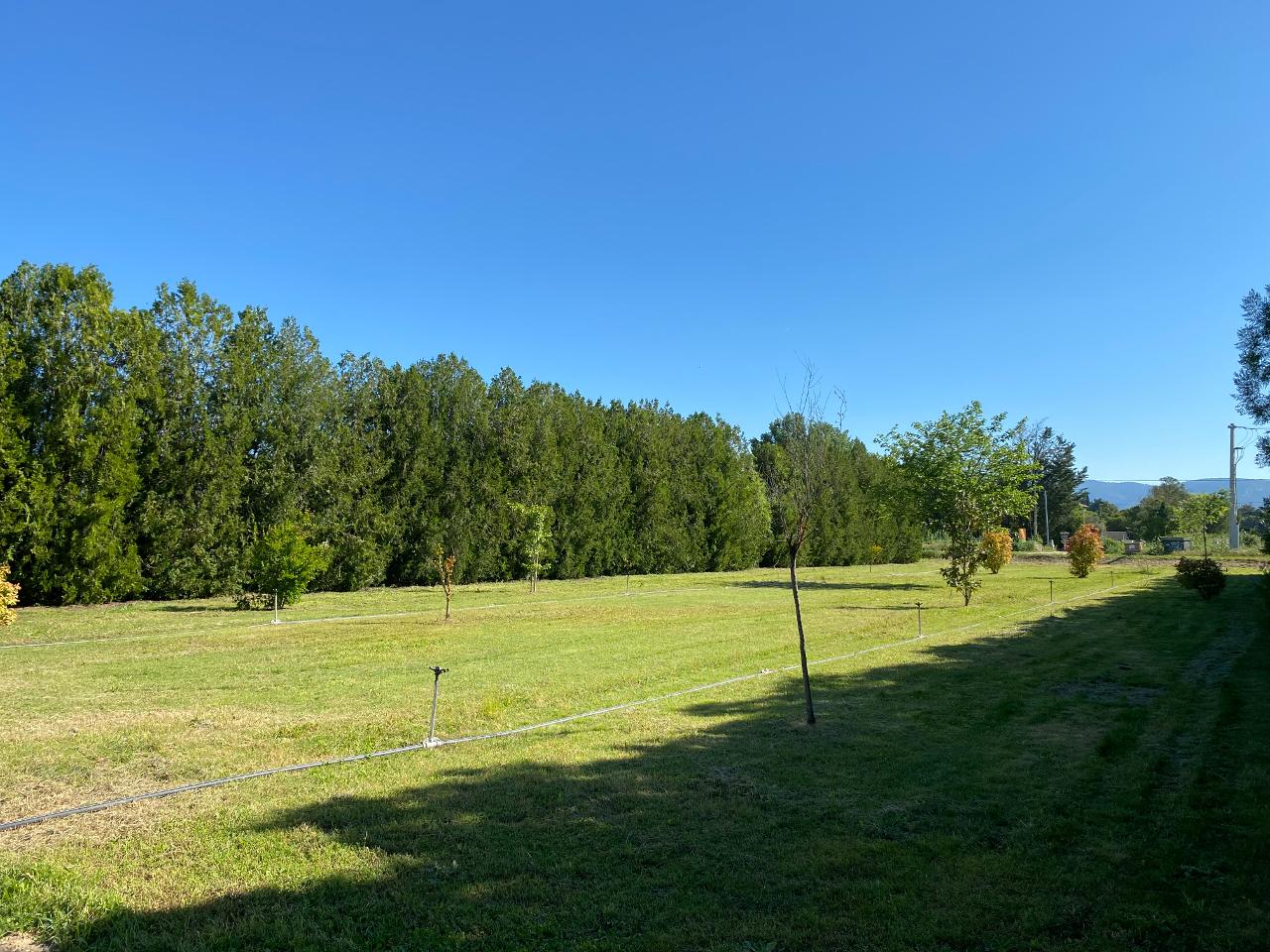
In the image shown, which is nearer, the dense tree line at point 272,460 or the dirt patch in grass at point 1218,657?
the dirt patch in grass at point 1218,657

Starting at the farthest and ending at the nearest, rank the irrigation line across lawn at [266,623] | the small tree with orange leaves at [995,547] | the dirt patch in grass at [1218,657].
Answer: the small tree with orange leaves at [995,547] < the irrigation line across lawn at [266,623] < the dirt patch in grass at [1218,657]

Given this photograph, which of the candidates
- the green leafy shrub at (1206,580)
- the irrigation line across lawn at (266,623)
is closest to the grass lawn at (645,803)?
the irrigation line across lawn at (266,623)

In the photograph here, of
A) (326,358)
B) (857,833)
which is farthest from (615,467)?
(857,833)

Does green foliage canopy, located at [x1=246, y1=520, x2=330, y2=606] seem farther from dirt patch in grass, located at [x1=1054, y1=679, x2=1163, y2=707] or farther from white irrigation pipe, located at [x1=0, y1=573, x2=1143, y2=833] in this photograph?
dirt patch in grass, located at [x1=1054, y1=679, x2=1163, y2=707]

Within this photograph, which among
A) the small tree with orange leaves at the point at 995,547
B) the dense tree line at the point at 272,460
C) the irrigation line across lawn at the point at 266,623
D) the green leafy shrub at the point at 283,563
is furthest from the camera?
the small tree with orange leaves at the point at 995,547

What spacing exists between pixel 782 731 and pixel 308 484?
18987mm

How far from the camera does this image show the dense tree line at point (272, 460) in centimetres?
1712

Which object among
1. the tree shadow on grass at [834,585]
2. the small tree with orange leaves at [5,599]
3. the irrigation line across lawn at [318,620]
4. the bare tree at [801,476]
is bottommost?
the tree shadow on grass at [834,585]

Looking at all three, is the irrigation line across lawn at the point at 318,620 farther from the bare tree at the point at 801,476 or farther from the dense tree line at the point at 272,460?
the bare tree at the point at 801,476

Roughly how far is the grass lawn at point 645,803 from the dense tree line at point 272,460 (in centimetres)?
353

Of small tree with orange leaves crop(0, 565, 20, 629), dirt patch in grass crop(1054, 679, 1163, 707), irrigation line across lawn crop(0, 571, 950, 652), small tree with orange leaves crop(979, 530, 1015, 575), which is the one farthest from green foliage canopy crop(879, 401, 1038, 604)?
small tree with orange leaves crop(0, 565, 20, 629)

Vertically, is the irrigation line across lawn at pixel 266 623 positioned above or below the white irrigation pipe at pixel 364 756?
below

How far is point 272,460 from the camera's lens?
21.1 m

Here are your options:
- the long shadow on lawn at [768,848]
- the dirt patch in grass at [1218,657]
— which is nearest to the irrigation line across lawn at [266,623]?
the long shadow on lawn at [768,848]
